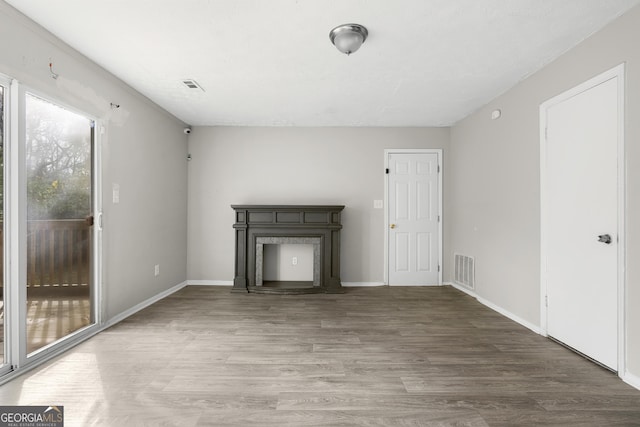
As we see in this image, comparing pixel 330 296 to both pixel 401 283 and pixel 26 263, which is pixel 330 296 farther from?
pixel 26 263

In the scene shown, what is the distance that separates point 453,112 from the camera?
13.2ft

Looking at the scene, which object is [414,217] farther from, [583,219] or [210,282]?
[210,282]

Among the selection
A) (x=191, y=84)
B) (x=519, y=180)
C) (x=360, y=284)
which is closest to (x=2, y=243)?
(x=191, y=84)

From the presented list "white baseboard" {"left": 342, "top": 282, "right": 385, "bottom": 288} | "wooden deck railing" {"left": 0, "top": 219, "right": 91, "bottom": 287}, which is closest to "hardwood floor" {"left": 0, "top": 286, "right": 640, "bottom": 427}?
"wooden deck railing" {"left": 0, "top": 219, "right": 91, "bottom": 287}

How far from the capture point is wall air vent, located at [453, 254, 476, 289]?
13.4ft

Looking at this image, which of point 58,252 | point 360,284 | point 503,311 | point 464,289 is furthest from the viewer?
point 360,284

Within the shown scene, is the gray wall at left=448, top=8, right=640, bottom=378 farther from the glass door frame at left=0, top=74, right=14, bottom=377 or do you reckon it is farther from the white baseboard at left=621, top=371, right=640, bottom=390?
the glass door frame at left=0, top=74, right=14, bottom=377

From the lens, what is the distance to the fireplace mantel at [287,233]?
428 centimetres

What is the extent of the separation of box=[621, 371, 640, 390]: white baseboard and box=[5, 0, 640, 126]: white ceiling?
2503 mm

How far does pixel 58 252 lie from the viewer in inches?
Answer: 97.1

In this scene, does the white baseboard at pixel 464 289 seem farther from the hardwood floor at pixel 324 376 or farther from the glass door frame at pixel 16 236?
the glass door frame at pixel 16 236

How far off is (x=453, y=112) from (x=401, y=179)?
1.21m

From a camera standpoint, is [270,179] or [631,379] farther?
[270,179]

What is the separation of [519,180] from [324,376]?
2832 mm
